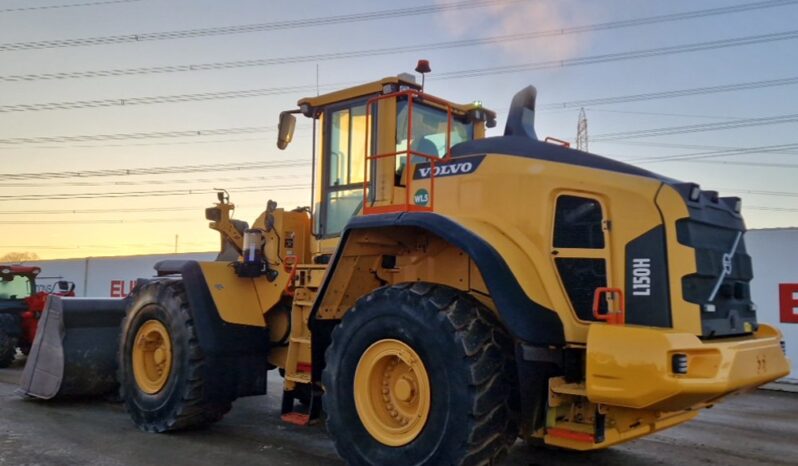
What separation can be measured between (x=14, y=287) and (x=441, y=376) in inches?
496

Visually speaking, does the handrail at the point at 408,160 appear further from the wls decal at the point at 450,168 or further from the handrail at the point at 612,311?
the handrail at the point at 612,311

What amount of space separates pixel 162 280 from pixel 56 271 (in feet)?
66.7

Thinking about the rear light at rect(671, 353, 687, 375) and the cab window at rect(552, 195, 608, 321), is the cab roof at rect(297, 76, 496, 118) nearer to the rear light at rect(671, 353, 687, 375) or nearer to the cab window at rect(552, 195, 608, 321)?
the cab window at rect(552, 195, 608, 321)

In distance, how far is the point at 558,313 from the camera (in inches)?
180

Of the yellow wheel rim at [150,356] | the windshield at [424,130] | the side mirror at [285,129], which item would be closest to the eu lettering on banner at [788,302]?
the windshield at [424,130]

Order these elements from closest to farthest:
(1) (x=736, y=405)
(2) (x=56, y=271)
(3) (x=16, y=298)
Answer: (1) (x=736, y=405) < (3) (x=16, y=298) < (2) (x=56, y=271)

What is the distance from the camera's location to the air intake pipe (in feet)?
18.4

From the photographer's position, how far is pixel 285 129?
696 centimetres

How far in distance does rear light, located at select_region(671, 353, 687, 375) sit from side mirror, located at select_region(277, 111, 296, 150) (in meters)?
4.35

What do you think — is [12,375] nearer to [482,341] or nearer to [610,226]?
[482,341]

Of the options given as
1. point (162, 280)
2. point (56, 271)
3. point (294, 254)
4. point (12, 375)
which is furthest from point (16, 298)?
point (56, 271)

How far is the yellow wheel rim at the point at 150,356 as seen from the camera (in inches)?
283

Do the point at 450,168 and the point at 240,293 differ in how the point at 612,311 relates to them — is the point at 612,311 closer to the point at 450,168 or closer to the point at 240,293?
the point at 450,168

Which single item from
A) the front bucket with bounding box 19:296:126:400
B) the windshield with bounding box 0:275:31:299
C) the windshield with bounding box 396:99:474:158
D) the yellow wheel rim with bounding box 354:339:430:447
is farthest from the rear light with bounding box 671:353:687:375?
the windshield with bounding box 0:275:31:299
